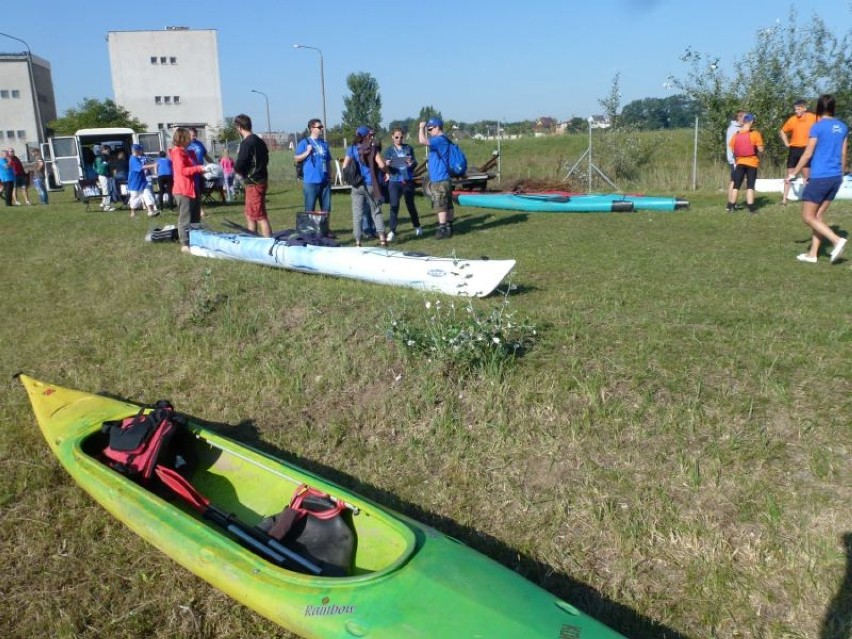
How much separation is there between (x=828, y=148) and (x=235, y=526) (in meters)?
7.71

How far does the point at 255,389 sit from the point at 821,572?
4.23 metres

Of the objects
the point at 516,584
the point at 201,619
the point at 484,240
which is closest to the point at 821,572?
the point at 516,584

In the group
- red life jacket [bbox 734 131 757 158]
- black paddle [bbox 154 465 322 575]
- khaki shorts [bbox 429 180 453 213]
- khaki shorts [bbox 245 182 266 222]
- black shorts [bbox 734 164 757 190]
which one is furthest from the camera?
black shorts [bbox 734 164 757 190]

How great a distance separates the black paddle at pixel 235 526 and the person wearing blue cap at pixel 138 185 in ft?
41.1

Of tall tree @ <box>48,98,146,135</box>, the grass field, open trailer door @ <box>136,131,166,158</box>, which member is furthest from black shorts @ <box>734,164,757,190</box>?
tall tree @ <box>48,98,146,135</box>

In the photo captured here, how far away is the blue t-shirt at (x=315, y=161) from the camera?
1016cm

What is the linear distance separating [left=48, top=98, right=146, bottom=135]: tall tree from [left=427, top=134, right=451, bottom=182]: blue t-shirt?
161 ft

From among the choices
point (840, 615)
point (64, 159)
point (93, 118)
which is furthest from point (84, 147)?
point (93, 118)

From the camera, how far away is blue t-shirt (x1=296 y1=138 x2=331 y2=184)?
10164 millimetres

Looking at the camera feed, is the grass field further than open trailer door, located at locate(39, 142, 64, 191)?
No

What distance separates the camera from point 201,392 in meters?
5.87

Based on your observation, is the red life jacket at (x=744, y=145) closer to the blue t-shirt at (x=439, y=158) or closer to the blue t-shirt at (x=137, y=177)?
the blue t-shirt at (x=439, y=158)

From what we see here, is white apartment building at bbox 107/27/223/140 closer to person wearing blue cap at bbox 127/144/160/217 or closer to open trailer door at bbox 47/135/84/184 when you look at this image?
open trailer door at bbox 47/135/84/184

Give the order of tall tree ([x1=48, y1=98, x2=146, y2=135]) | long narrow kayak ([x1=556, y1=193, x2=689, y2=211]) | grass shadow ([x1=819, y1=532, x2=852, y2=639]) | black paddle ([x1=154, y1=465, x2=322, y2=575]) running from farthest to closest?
tall tree ([x1=48, y1=98, x2=146, y2=135]) → long narrow kayak ([x1=556, y1=193, x2=689, y2=211]) → black paddle ([x1=154, y1=465, x2=322, y2=575]) → grass shadow ([x1=819, y1=532, x2=852, y2=639])
